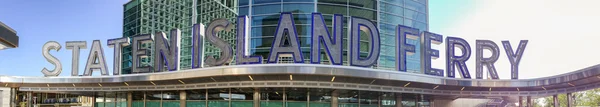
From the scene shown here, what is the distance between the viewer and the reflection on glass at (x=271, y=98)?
106 feet

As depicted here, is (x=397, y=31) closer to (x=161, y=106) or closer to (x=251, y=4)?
(x=251, y=4)

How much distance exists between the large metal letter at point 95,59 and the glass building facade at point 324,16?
368 inches

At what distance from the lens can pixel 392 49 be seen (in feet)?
135

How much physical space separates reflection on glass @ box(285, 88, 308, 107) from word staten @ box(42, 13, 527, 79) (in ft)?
10.7

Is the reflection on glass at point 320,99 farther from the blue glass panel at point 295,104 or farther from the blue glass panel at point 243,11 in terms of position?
the blue glass panel at point 243,11

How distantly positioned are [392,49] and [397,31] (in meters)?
9.06

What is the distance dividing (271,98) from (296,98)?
1.43 meters

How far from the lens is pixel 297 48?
2877 centimetres

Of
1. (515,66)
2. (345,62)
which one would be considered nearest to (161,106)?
(345,62)

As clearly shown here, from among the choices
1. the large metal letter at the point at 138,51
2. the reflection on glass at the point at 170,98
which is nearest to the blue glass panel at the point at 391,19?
the reflection on glass at the point at 170,98

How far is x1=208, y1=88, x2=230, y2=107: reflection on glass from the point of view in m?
33.6

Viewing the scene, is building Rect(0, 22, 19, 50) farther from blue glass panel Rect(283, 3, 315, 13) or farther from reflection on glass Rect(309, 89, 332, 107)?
blue glass panel Rect(283, 3, 315, 13)

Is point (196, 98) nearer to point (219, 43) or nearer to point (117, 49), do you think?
point (219, 43)

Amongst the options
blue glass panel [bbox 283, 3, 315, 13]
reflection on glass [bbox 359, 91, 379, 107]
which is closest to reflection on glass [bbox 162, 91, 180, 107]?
blue glass panel [bbox 283, 3, 315, 13]
